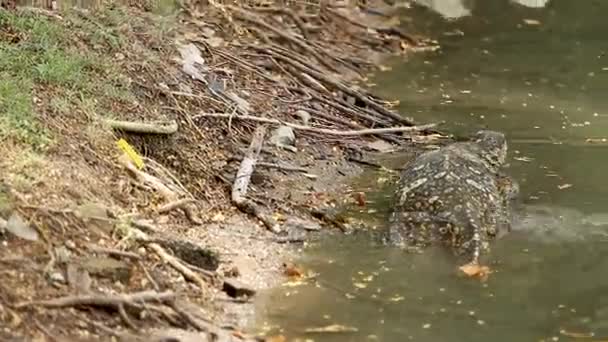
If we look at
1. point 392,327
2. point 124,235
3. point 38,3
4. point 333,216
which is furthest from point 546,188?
point 38,3

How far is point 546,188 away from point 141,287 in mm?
4295

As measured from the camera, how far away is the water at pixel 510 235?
670cm

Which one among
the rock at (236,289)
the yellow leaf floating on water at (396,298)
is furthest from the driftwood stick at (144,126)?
the yellow leaf floating on water at (396,298)

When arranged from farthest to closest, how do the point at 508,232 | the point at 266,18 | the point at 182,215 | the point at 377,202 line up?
the point at 266,18 < the point at 377,202 < the point at 508,232 < the point at 182,215

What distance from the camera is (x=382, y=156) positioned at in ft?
33.8

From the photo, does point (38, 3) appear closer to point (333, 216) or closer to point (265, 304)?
point (333, 216)

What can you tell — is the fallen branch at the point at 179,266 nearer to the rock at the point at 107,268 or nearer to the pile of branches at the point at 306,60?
the rock at the point at 107,268

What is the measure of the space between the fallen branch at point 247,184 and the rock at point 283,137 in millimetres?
184

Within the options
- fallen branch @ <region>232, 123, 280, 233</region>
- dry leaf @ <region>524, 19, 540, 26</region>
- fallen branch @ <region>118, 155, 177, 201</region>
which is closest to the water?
dry leaf @ <region>524, 19, 540, 26</region>

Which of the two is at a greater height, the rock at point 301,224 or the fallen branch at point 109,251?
the fallen branch at point 109,251

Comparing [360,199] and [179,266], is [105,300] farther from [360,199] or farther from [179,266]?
[360,199]

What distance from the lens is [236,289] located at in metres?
6.82

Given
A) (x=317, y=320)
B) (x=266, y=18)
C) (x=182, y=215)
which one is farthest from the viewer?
(x=266, y=18)

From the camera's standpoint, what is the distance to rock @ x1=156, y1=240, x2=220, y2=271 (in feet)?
22.7
